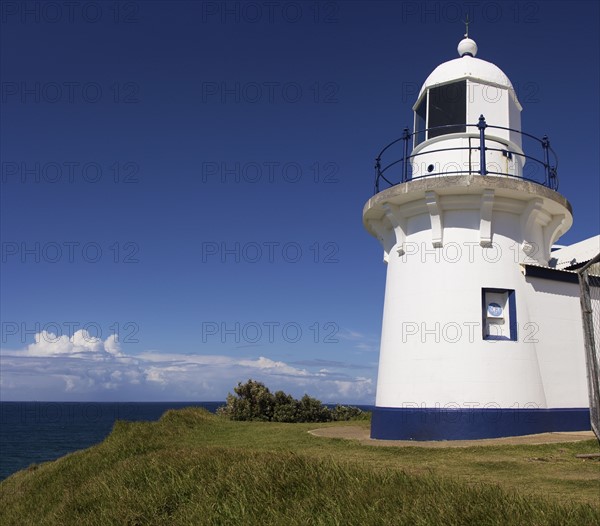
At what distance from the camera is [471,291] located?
15.3 meters

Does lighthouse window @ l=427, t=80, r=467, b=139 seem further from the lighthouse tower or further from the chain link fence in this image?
the chain link fence

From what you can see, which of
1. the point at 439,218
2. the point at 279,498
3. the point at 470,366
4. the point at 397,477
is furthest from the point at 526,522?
the point at 439,218

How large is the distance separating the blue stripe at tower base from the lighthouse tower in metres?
0.02

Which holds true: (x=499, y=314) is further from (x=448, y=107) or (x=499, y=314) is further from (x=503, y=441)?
(x=448, y=107)

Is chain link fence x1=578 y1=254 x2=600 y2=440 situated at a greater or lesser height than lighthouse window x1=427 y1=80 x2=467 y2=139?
lesser

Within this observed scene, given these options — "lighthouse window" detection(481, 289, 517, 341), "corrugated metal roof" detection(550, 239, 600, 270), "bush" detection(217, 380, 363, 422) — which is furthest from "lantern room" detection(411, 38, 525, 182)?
"bush" detection(217, 380, 363, 422)

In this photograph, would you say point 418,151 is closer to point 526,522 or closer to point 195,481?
point 195,481

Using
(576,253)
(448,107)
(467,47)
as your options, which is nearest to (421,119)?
(448,107)

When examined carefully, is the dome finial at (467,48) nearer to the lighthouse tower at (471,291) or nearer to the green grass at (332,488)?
the lighthouse tower at (471,291)

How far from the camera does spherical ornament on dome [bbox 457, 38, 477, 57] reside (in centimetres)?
1825

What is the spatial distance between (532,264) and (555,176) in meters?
2.60

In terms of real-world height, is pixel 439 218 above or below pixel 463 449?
above

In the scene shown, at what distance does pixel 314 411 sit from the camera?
27984 mm

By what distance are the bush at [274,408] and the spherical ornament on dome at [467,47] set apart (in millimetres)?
16711
